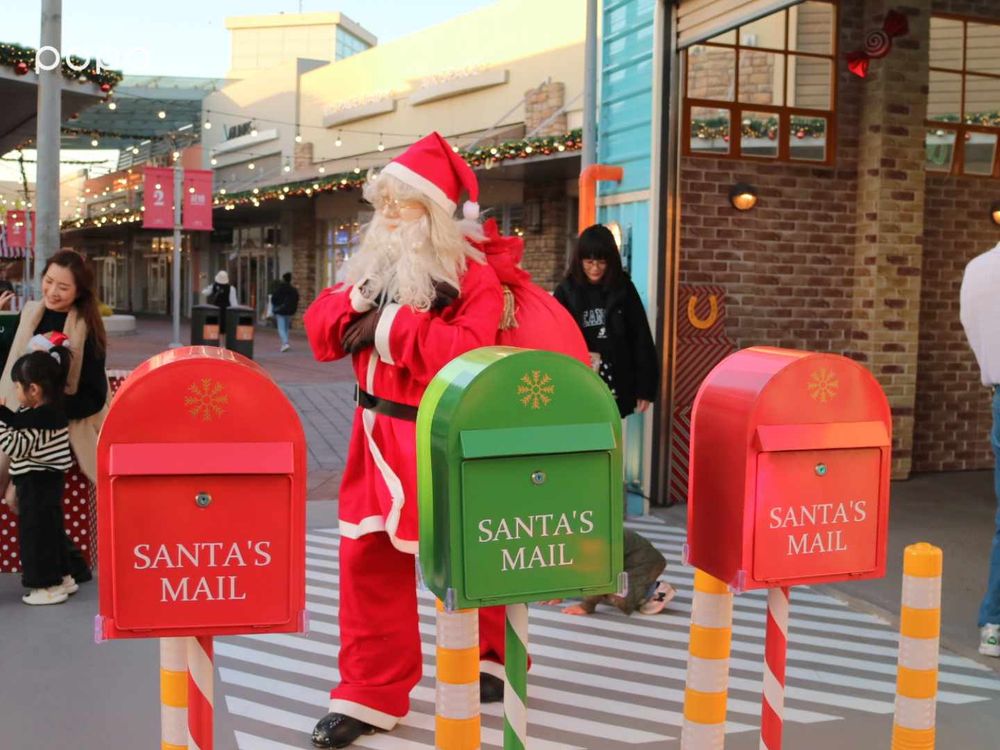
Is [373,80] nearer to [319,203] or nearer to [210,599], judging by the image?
[319,203]

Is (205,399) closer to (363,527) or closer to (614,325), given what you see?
(363,527)

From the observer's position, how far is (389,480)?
10.4 feet

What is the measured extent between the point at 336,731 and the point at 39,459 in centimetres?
216

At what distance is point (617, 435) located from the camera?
229 cm

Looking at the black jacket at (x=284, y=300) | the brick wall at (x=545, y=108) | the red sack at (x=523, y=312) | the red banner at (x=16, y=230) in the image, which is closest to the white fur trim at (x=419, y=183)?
the red sack at (x=523, y=312)

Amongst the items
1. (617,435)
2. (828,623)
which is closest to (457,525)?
(617,435)

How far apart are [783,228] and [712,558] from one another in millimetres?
4861

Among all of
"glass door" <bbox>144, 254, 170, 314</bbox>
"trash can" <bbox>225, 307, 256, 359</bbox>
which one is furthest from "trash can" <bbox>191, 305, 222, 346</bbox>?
"glass door" <bbox>144, 254, 170, 314</bbox>

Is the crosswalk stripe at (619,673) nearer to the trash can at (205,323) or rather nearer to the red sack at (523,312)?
the red sack at (523,312)

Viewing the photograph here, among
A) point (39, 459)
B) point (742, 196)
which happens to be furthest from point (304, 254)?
point (39, 459)

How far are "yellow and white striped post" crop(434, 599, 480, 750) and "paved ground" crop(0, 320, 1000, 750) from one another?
3.95 feet

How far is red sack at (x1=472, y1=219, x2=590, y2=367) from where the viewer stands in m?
3.30

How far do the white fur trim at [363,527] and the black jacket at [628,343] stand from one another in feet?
7.83

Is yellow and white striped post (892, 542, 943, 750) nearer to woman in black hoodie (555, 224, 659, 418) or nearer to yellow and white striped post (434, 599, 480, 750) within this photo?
yellow and white striped post (434, 599, 480, 750)
